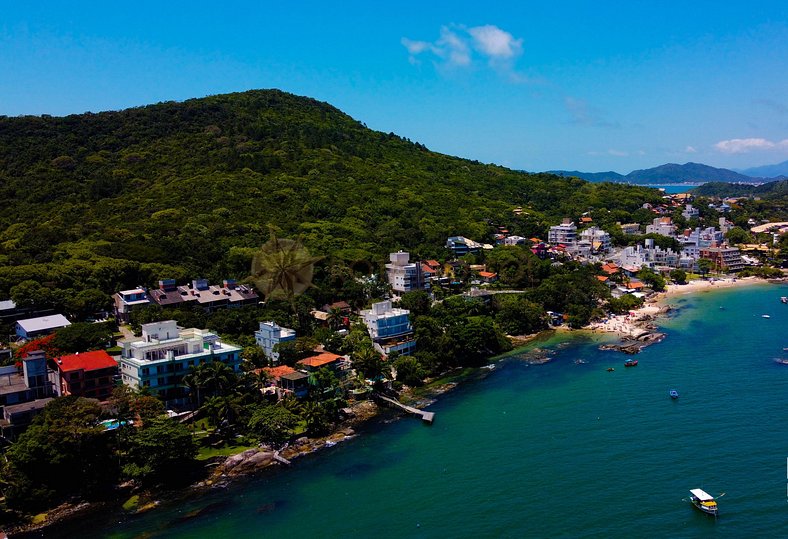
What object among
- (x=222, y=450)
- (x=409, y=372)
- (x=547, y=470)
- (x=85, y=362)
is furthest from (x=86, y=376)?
(x=547, y=470)

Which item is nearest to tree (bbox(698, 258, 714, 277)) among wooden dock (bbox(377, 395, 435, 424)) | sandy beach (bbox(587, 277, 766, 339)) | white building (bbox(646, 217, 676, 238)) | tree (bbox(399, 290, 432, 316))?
sandy beach (bbox(587, 277, 766, 339))

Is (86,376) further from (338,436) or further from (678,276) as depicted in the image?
(678,276)

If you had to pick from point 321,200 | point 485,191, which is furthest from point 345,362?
point 485,191

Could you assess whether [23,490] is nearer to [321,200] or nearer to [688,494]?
[688,494]

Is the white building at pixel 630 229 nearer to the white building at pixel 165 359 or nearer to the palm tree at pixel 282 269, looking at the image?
the white building at pixel 165 359

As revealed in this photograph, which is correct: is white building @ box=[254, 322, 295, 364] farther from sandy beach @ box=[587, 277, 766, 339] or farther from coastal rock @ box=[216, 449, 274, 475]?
sandy beach @ box=[587, 277, 766, 339]

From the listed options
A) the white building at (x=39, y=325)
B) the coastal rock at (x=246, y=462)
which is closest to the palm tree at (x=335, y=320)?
the coastal rock at (x=246, y=462)
